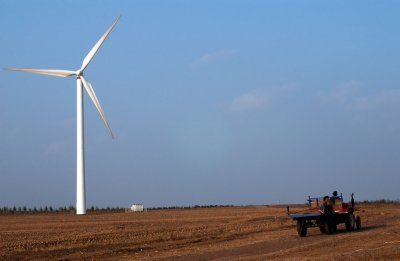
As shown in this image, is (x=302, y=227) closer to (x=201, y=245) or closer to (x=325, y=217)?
(x=325, y=217)

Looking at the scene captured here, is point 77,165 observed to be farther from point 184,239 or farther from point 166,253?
point 166,253

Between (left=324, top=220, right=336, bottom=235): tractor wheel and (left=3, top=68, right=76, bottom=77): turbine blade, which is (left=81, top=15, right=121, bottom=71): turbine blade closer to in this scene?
(left=3, top=68, right=76, bottom=77): turbine blade

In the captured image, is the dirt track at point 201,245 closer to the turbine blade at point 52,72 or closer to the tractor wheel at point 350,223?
the tractor wheel at point 350,223

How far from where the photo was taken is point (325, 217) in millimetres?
35781

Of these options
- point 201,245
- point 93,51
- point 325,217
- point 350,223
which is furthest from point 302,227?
point 93,51

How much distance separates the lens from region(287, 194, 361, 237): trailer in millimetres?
35000

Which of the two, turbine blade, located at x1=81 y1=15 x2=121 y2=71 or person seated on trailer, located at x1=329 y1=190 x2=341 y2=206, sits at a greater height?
turbine blade, located at x1=81 y1=15 x2=121 y2=71

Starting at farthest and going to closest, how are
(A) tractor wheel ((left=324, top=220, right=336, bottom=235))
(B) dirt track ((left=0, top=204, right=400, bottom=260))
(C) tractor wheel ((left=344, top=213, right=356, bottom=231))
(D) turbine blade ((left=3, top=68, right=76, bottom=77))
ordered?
(D) turbine blade ((left=3, top=68, right=76, bottom=77)) < (C) tractor wheel ((left=344, top=213, right=356, bottom=231)) < (A) tractor wheel ((left=324, top=220, right=336, bottom=235)) < (B) dirt track ((left=0, top=204, right=400, bottom=260))

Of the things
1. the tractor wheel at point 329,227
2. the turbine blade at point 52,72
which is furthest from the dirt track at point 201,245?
the turbine blade at point 52,72

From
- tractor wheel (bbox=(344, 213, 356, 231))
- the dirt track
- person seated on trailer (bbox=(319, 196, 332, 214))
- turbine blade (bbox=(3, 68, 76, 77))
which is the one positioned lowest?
the dirt track

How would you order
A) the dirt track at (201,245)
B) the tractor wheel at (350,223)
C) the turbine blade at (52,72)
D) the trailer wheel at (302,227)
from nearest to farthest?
the dirt track at (201,245), the trailer wheel at (302,227), the tractor wheel at (350,223), the turbine blade at (52,72)

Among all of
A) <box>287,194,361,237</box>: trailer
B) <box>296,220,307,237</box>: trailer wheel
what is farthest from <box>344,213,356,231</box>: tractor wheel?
<box>296,220,307,237</box>: trailer wheel

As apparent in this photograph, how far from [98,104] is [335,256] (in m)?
43.0

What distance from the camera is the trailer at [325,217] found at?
3500 centimetres
